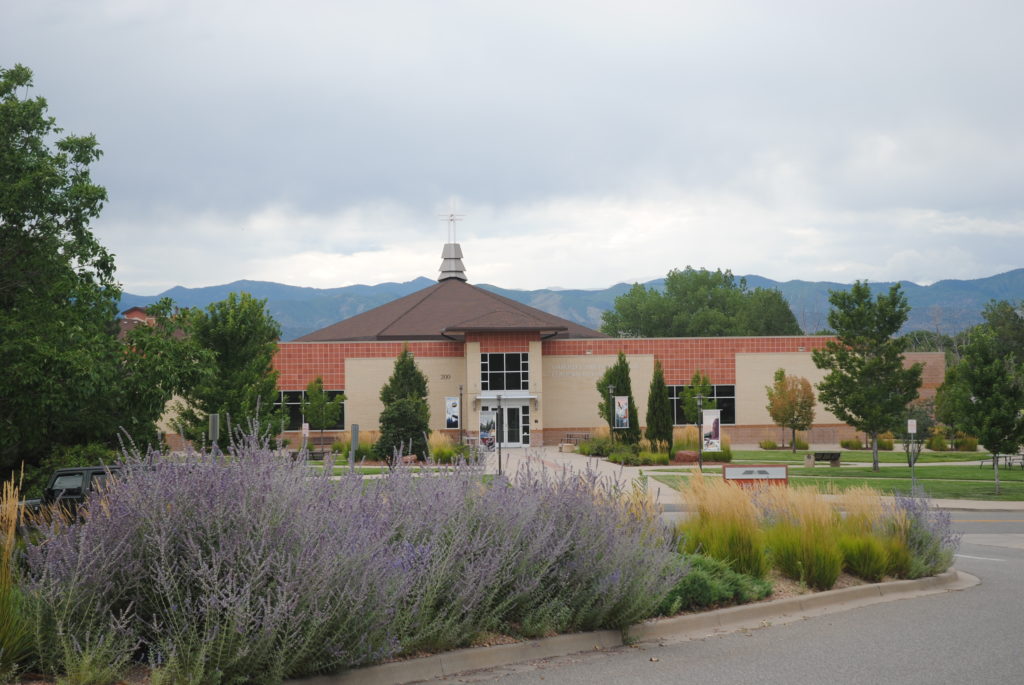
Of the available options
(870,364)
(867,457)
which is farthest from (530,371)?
(870,364)

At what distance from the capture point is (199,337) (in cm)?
3225

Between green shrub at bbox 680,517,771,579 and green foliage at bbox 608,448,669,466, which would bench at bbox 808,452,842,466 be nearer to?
green foliage at bbox 608,448,669,466

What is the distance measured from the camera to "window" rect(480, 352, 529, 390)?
54.9 meters

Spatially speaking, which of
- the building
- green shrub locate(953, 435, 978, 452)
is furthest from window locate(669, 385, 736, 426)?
green shrub locate(953, 435, 978, 452)

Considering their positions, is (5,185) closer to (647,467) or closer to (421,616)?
(421,616)

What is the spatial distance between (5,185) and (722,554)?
17620 millimetres

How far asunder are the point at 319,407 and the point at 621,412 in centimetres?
1599

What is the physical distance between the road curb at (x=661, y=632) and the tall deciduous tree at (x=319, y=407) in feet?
132

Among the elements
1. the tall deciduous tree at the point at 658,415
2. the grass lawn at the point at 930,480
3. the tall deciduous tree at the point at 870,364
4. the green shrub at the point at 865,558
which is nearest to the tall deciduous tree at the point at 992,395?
the grass lawn at the point at 930,480

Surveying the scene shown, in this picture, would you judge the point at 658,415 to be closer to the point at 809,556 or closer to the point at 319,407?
the point at 319,407

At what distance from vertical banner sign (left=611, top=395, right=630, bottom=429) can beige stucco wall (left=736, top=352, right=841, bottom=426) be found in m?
15.0

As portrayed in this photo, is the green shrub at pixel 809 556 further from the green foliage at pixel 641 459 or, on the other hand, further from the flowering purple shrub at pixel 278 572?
the green foliage at pixel 641 459

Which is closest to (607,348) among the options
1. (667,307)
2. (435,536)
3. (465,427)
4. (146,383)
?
(465,427)

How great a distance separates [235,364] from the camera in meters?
32.7
